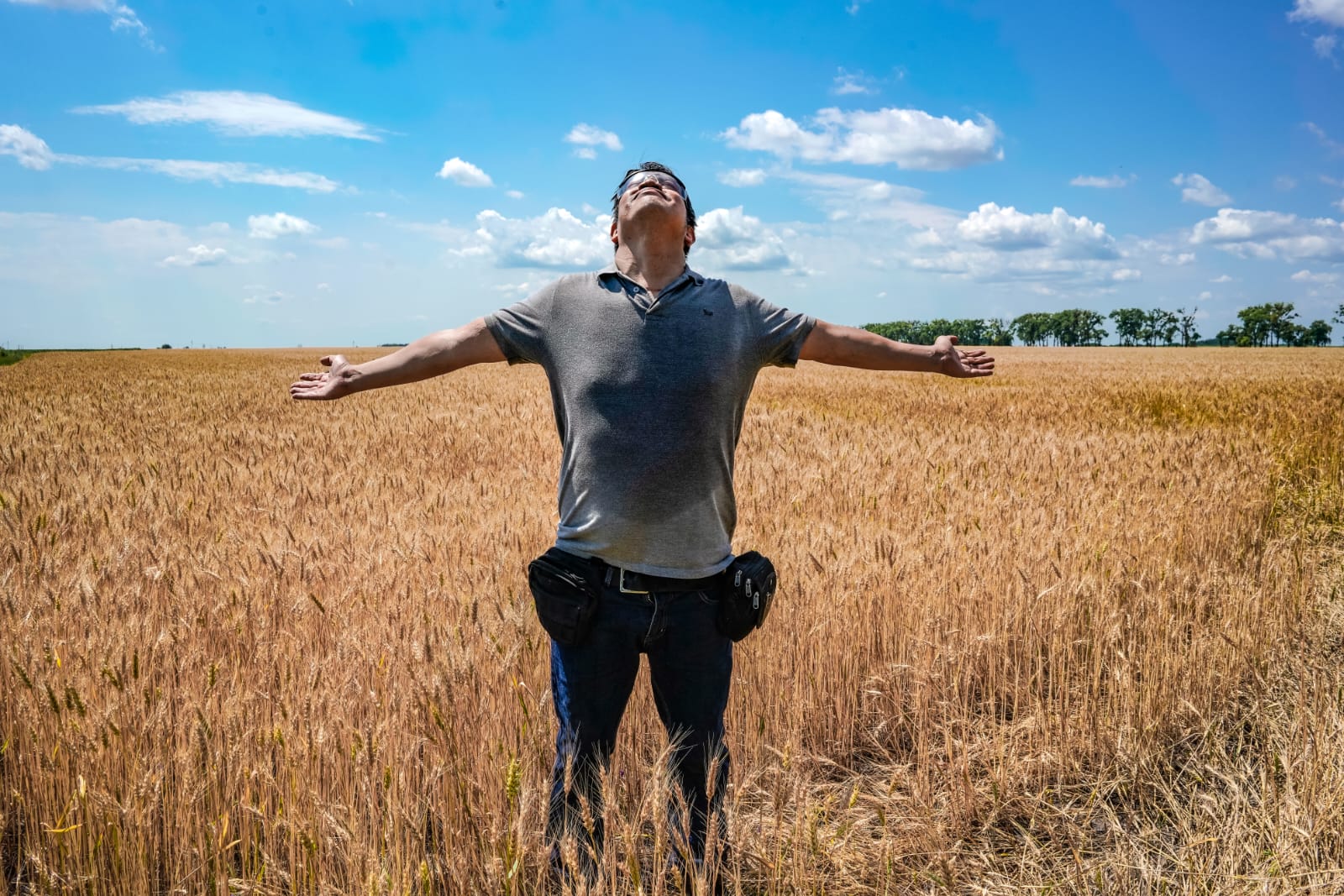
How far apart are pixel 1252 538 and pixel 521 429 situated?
7686 mm

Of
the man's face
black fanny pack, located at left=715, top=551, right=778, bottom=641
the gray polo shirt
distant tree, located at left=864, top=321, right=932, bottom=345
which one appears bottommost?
black fanny pack, located at left=715, top=551, right=778, bottom=641

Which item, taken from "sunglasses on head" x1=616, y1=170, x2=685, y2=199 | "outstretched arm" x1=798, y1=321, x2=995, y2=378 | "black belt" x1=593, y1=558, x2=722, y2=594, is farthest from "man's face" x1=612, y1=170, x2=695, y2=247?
"black belt" x1=593, y1=558, x2=722, y2=594

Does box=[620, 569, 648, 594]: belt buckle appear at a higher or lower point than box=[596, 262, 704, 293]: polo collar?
lower

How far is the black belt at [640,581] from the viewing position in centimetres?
212

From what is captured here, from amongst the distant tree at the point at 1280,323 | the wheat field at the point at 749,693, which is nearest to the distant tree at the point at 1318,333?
the distant tree at the point at 1280,323

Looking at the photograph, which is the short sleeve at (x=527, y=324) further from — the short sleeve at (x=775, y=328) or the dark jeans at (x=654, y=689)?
the dark jeans at (x=654, y=689)

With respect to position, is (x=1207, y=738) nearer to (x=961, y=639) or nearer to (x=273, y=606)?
(x=961, y=639)

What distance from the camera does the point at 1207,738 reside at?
10.9ft

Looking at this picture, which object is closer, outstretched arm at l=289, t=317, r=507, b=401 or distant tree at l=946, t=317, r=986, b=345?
outstretched arm at l=289, t=317, r=507, b=401

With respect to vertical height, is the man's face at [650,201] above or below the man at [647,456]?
above

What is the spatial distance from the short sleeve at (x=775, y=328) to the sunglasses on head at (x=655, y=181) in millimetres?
328

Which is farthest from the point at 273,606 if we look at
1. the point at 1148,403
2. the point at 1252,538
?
the point at 1148,403

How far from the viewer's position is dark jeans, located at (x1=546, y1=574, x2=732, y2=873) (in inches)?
84.5

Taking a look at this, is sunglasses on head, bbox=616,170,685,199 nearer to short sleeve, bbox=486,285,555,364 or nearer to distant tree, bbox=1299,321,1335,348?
short sleeve, bbox=486,285,555,364
